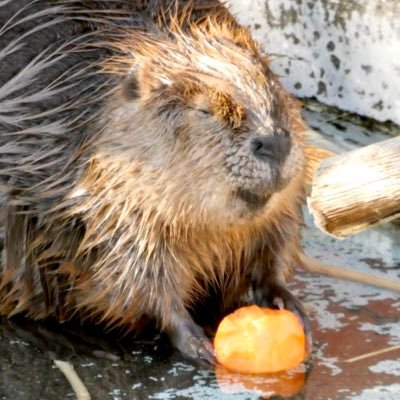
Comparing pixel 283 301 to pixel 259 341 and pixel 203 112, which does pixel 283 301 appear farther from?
pixel 203 112

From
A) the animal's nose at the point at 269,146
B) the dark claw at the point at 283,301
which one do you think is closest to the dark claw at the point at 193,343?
the dark claw at the point at 283,301

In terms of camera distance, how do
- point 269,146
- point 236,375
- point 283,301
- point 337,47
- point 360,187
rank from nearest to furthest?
point 360,187 → point 269,146 → point 236,375 → point 283,301 → point 337,47

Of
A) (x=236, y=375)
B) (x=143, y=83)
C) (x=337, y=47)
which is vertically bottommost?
(x=236, y=375)

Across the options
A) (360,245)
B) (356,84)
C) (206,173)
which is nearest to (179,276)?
(206,173)

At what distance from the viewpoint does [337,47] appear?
5023 mm

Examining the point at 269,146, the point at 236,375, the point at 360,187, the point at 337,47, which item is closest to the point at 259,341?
the point at 236,375

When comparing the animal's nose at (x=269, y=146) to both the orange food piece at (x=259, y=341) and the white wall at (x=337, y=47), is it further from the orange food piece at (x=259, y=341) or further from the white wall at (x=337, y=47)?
the white wall at (x=337, y=47)

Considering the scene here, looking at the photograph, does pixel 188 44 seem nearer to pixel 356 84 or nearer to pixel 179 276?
pixel 179 276

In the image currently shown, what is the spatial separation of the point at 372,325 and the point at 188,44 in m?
0.88

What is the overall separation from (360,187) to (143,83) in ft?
2.43

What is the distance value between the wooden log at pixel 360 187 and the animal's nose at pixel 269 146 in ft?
0.93

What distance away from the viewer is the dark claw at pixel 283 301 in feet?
11.8

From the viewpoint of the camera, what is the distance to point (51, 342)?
12.0 feet

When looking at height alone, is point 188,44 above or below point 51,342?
above
